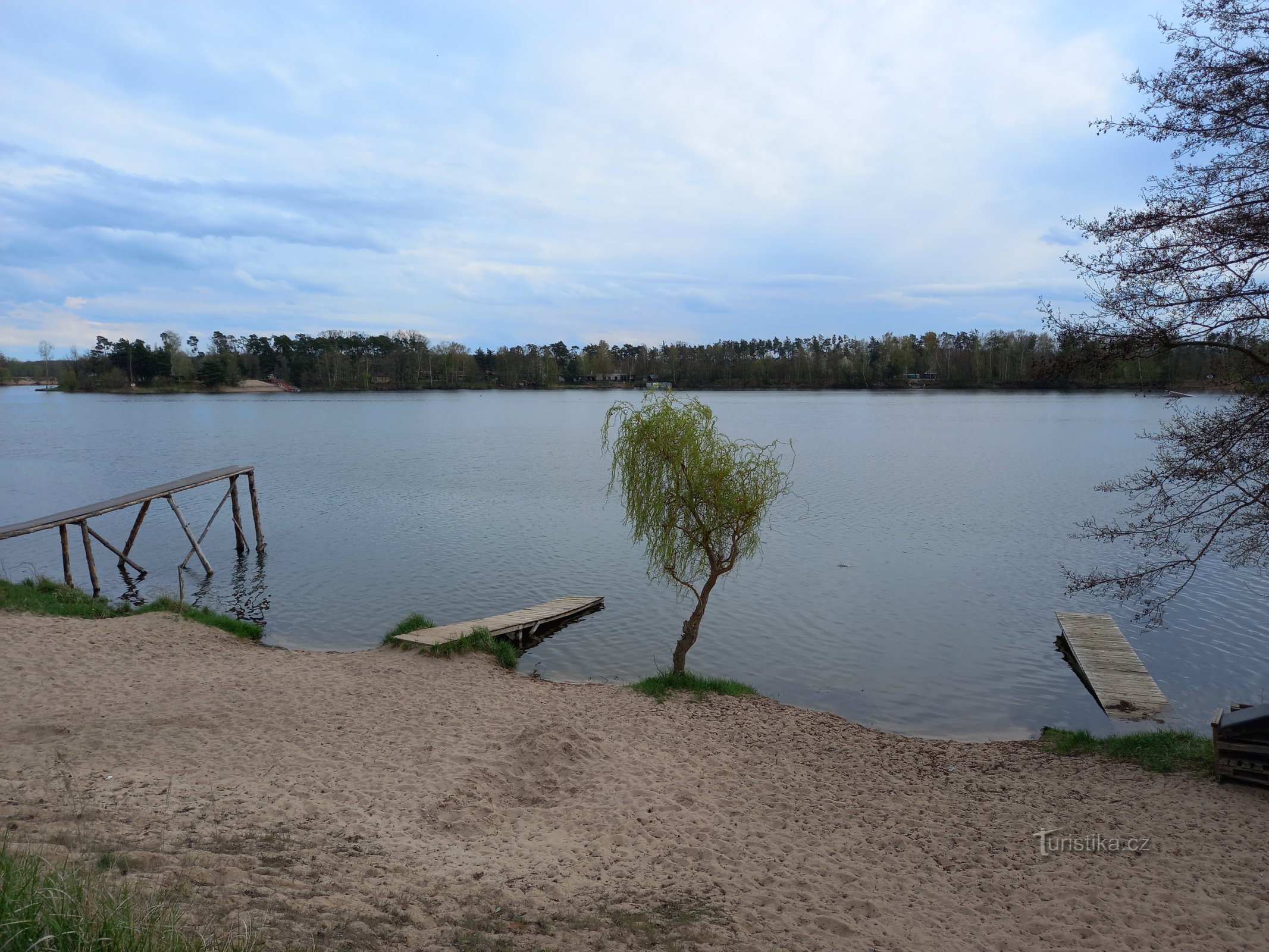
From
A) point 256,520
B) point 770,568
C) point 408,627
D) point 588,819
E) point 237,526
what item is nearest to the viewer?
point 588,819

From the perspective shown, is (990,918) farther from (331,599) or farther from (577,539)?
(577,539)

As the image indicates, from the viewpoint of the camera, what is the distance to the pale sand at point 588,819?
572 centimetres

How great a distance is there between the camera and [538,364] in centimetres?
17100

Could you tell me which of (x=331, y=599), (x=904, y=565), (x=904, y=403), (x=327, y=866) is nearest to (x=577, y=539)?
(x=331, y=599)

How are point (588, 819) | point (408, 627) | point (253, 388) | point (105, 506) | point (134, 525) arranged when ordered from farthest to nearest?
1. point (253, 388)
2. point (134, 525)
3. point (105, 506)
4. point (408, 627)
5. point (588, 819)

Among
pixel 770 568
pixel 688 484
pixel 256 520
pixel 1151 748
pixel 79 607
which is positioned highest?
pixel 688 484

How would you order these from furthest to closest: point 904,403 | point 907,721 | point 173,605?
point 904,403 < point 173,605 < point 907,721

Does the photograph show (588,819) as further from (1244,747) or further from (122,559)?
(122,559)

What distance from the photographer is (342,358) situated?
15638cm

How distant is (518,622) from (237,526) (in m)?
13.9

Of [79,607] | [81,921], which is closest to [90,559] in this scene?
[79,607]

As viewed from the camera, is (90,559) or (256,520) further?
(256,520)

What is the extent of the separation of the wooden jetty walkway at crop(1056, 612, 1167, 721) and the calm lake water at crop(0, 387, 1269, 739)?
366mm

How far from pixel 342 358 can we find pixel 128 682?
157 m
